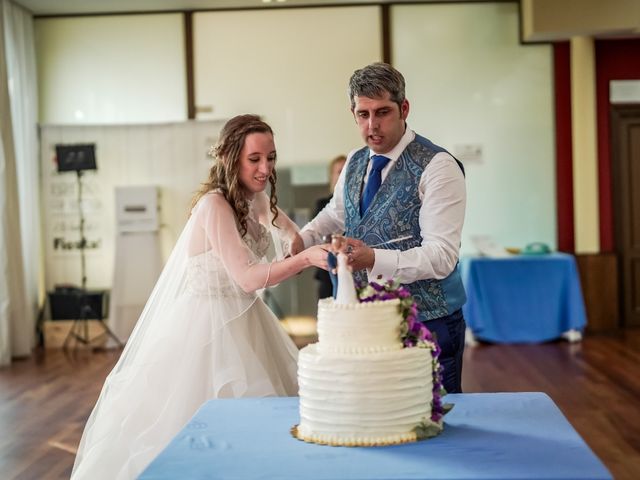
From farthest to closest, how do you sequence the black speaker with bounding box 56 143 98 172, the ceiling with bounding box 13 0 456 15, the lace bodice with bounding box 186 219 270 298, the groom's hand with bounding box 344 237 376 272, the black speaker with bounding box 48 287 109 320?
the black speaker with bounding box 48 287 109 320
the ceiling with bounding box 13 0 456 15
the black speaker with bounding box 56 143 98 172
the lace bodice with bounding box 186 219 270 298
the groom's hand with bounding box 344 237 376 272

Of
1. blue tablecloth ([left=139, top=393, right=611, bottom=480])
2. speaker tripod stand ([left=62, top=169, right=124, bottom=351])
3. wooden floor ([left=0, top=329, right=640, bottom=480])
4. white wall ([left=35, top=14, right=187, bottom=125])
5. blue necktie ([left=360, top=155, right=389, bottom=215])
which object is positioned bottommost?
wooden floor ([left=0, top=329, right=640, bottom=480])

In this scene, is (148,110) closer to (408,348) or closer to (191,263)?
(191,263)

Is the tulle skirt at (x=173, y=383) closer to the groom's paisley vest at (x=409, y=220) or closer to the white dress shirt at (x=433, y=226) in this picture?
the groom's paisley vest at (x=409, y=220)

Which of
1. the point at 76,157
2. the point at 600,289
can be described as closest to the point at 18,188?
the point at 76,157

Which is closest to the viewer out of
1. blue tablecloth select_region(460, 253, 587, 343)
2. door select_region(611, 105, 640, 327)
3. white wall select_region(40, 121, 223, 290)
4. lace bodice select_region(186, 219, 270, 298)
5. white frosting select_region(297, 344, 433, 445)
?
white frosting select_region(297, 344, 433, 445)

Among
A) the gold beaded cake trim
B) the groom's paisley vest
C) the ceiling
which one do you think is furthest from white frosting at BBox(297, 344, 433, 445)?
the ceiling

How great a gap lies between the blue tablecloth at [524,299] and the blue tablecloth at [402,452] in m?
6.09

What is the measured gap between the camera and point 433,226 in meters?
3.08

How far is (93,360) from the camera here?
8602mm

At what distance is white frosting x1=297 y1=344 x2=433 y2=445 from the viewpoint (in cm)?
232

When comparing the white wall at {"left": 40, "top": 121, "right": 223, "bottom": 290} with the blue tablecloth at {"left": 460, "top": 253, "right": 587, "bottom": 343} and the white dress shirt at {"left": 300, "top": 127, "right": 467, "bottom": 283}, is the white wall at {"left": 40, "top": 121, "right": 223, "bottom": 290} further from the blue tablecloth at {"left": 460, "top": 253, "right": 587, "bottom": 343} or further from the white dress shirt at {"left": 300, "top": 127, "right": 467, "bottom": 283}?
the white dress shirt at {"left": 300, "top": 127, "right": 467, "bottom": 283}

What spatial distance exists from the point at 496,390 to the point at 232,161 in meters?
3.53

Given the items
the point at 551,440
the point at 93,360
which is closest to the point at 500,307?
the point at 93,360

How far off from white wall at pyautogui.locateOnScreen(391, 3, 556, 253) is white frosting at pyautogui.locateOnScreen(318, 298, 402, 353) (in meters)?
7.54
